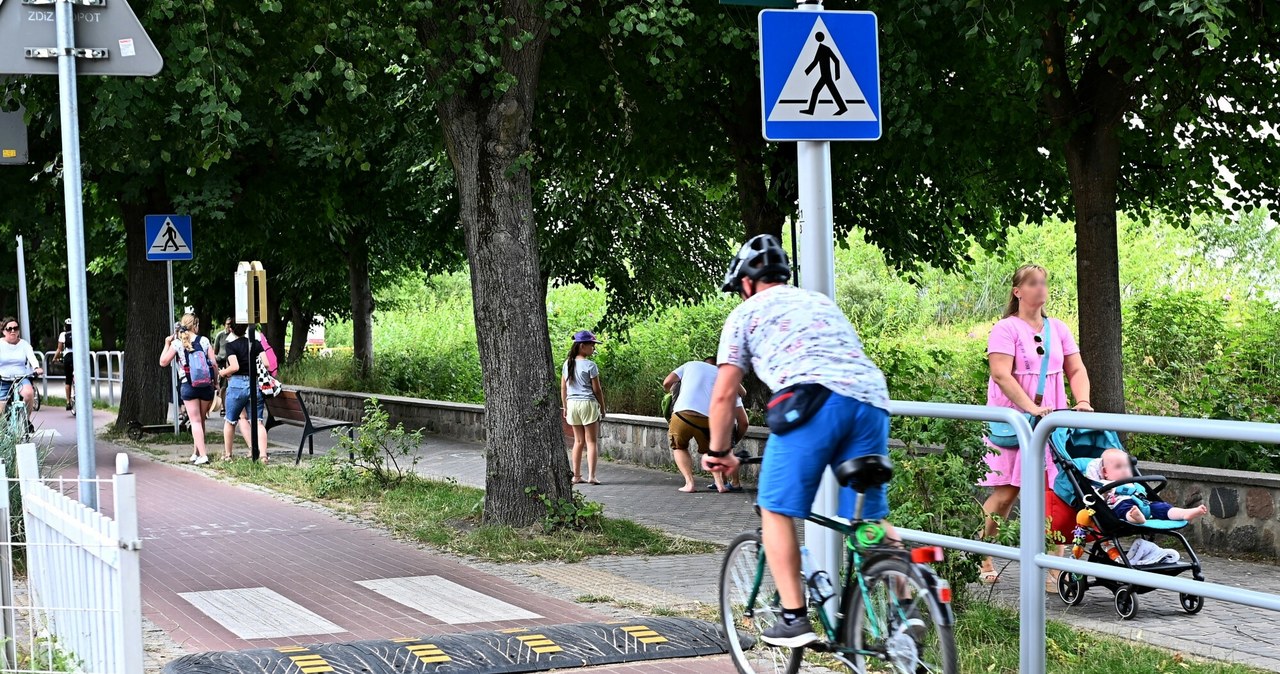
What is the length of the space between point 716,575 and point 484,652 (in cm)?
263

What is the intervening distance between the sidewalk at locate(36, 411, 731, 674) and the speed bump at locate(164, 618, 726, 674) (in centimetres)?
29

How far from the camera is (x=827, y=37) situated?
6816 millimetres

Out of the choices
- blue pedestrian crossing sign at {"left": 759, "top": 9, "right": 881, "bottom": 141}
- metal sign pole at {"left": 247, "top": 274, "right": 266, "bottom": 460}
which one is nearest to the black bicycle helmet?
blue pedestrian crossing sign at {"left": 759, "top": 9, "right": 881, "bottom": 141}

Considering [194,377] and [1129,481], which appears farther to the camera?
[194,377]

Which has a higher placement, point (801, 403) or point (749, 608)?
point (801, 403)

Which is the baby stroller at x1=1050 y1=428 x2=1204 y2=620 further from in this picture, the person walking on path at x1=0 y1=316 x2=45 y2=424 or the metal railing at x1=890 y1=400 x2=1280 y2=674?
the person walking on path at x1=0 y1=316 x2=45 y2=424

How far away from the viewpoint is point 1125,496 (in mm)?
7660

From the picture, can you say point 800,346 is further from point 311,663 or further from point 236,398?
point 236,398

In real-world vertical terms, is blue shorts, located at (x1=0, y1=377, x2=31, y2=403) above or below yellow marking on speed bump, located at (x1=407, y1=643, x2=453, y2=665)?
above

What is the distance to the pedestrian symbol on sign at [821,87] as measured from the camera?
6766 mm

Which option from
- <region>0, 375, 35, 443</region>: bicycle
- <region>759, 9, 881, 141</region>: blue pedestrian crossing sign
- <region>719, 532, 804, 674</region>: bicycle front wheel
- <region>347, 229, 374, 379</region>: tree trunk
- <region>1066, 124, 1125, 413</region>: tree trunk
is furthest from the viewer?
<region>347, 229, 374, 379</region>: tree trunk

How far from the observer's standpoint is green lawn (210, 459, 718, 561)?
10133mm

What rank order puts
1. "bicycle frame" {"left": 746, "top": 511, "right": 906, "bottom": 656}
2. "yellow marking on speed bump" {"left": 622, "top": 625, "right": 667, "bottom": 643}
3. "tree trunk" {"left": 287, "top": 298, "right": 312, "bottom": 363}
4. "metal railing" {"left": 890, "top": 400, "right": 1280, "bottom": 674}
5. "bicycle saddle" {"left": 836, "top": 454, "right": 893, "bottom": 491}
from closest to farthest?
"metal railing" {"left": 890, "top": 400, "right": 1280, "bottom": 674} < "bicycle saddle" {"left": 836, "top": 454, "right": 893, "bottom": 491} < "bicycle frame" {"left": 746, "top": 511, "right": 906, "bottom": 656} < "yellow marking on speed bump" {"left": 622, "top": 625, "right": 667, "bottom": 643} < "tree trunk" {"left": 287, "top": 298, "right": 312, "bottom": 363}

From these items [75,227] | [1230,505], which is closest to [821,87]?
[75,227]
